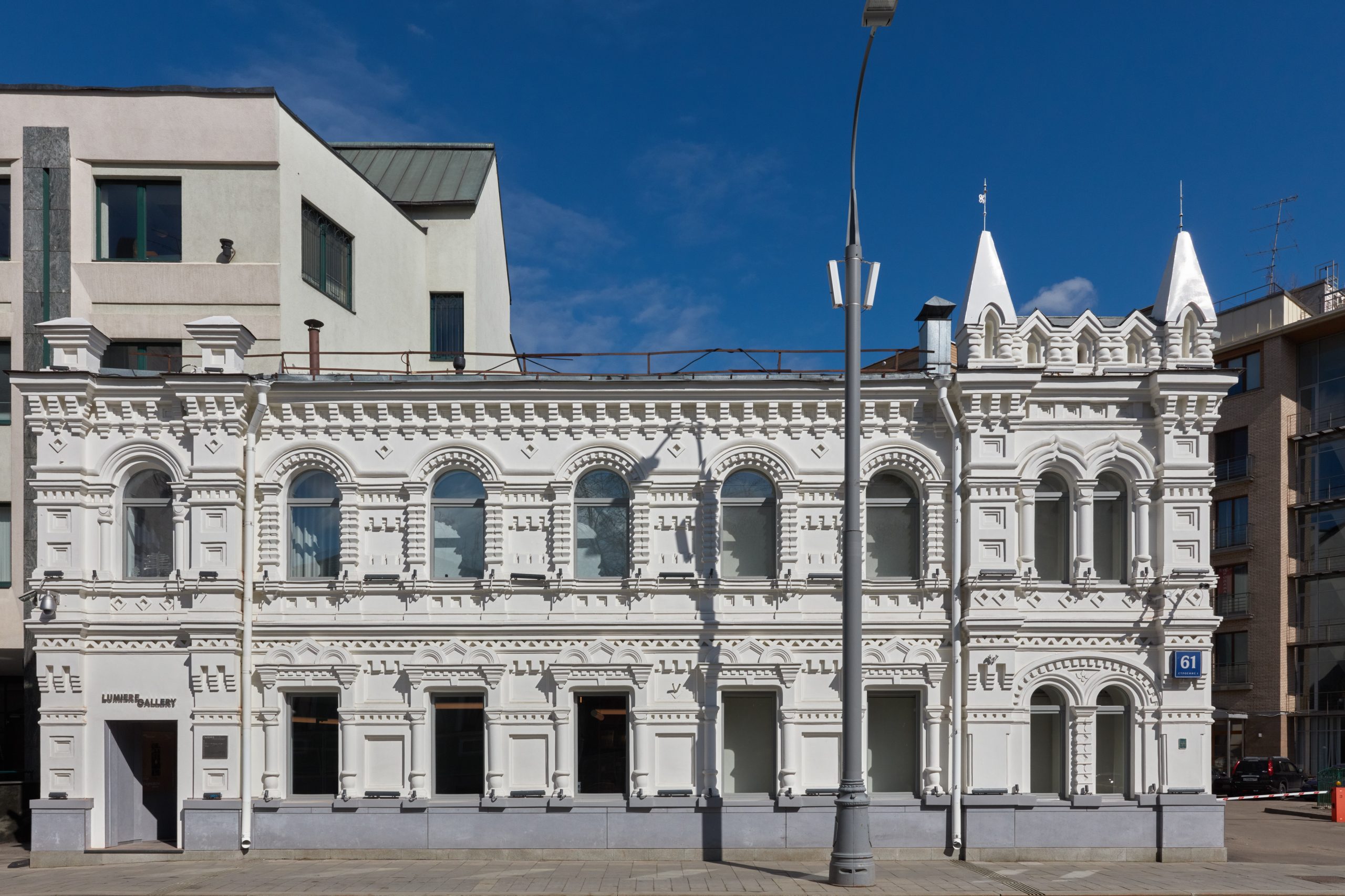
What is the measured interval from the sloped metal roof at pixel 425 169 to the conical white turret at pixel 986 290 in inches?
552

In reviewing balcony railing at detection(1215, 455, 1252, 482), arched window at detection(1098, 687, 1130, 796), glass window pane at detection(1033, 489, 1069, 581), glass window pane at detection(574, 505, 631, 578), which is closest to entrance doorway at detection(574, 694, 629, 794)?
glass window pane at detection(574, 505, 631, 578)

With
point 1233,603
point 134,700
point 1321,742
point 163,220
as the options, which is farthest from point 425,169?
point 1321,742

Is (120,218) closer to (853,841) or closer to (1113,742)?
(853,841)

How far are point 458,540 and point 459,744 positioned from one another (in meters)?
3.06

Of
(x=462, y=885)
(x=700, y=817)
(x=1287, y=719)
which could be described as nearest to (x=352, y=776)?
(x=462, y=885)

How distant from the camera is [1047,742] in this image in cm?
1591

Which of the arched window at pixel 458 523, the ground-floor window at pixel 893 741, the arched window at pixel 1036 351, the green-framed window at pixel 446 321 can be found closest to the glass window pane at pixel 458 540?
the arched window at pixel 458 523

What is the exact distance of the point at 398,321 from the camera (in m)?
24.4

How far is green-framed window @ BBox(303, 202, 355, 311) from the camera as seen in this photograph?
2073 cm

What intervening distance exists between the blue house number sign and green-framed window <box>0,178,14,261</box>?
68.1 ft

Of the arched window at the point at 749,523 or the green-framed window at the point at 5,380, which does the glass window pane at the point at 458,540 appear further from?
the green-framed window at the point at 5,380

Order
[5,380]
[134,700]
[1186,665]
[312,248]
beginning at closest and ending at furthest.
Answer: [1186,665] → [134,700] → [5,380] → [312,248]

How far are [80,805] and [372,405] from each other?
7.10 metres

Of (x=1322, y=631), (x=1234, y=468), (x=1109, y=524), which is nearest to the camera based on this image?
(x=1109, y=524)
